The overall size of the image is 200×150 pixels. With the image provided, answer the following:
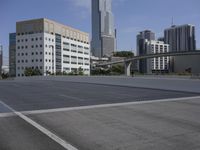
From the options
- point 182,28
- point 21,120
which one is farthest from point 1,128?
point 182,28

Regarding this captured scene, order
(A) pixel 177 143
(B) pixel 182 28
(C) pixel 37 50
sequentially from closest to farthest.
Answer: (A) pixel 177 143 → (C) pixel 37 50 → (B) pixel 182 28

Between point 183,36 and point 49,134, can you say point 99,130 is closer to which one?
point 49,134

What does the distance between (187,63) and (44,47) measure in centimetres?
7544

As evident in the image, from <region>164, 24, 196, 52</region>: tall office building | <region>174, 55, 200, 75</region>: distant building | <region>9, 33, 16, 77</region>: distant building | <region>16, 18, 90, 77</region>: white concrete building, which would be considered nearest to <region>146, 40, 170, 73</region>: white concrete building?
<region>164, 24, 196, 52</region>: tall office building

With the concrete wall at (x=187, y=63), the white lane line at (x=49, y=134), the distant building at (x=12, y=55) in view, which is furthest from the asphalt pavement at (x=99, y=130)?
the distant building at (x=12, y=55)

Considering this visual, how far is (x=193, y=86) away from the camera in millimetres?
21438

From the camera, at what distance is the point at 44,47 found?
133000mm

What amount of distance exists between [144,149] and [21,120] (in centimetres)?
532

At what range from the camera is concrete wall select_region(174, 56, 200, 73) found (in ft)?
472

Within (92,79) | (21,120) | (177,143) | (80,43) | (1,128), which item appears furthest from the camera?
(80,43)

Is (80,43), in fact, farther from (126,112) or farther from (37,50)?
(126,112)

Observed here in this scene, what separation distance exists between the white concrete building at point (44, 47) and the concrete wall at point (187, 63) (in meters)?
56.8

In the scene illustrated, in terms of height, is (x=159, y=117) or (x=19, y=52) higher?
(x=19, y=52)

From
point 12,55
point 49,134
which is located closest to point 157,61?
point 12,55
